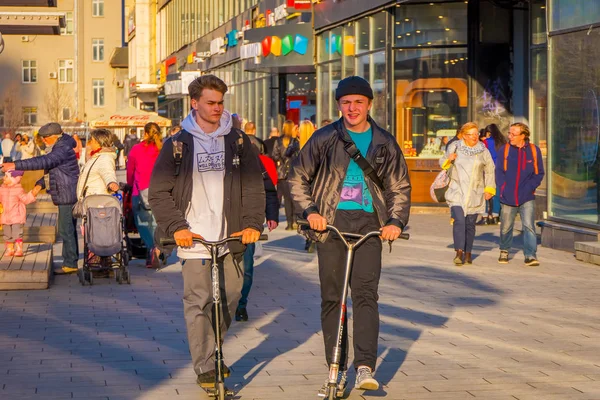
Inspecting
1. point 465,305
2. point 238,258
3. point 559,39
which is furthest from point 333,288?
point 559,39

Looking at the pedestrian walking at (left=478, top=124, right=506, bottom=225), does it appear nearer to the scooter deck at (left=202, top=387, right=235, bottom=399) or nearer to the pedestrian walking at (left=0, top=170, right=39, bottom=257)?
the pedestrian walking at (left=0, top=170, right=39, bottom=257)

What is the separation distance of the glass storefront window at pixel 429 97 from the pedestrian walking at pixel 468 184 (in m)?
9.15

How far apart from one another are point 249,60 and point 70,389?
2700 centimetres

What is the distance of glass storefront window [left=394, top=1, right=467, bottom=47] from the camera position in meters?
23.2

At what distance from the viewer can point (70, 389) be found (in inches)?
290

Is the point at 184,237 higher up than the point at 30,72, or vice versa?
the point at 30,72

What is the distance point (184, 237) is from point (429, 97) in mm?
17203

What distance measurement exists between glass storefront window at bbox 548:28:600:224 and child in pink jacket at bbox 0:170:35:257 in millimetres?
6885

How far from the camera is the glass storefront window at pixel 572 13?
50.5 ft

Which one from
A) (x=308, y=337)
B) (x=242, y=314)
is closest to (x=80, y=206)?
(x=242, y=314)

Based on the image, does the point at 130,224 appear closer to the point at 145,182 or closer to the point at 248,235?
the point at 145,182

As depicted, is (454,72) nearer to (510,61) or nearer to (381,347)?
(510,61)

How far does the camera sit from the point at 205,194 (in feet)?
23.3

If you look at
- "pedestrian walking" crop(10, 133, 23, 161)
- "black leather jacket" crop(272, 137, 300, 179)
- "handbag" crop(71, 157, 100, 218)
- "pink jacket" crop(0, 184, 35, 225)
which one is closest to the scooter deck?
"handbag" crop(71, 157, 100, 218)
